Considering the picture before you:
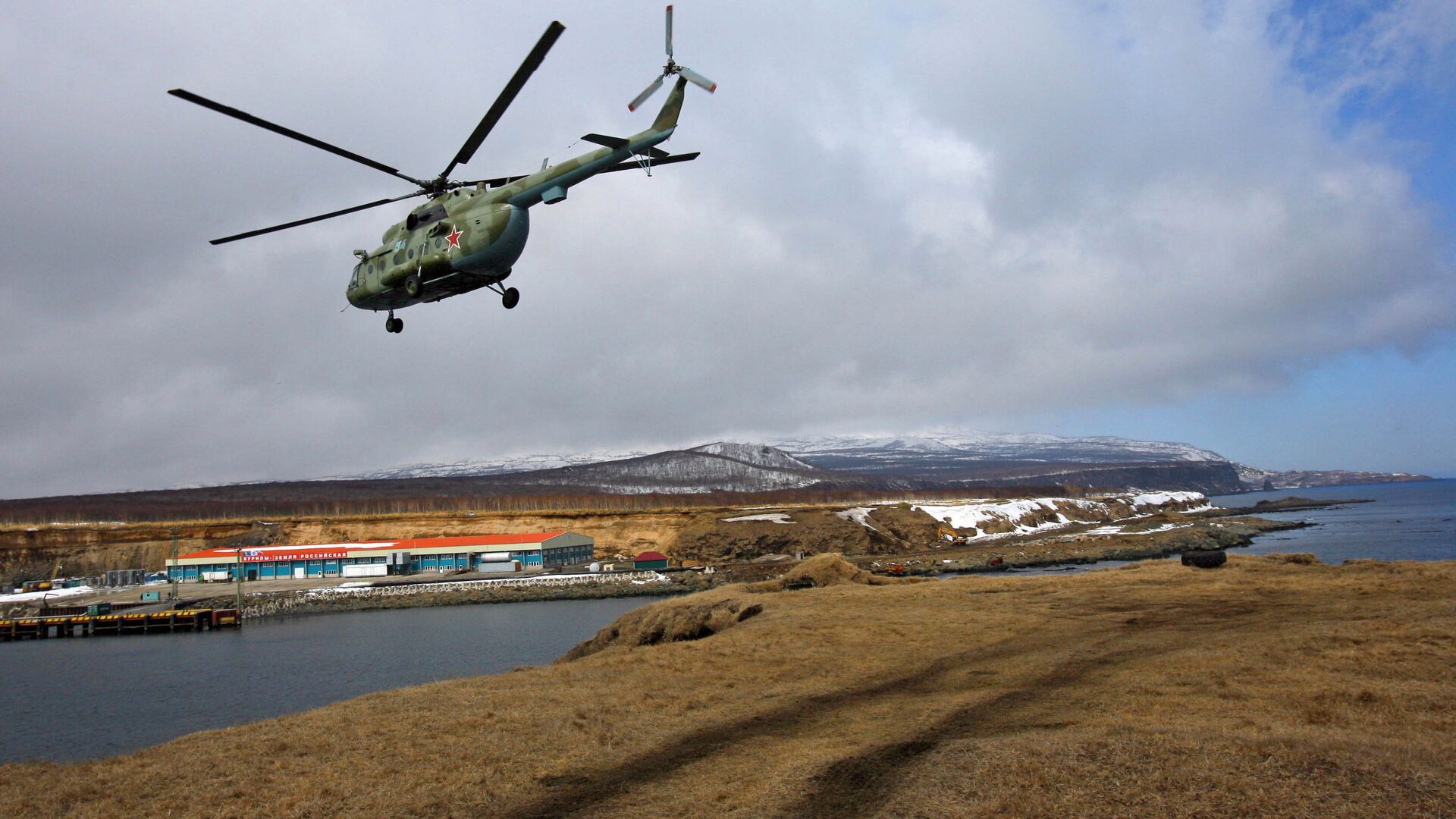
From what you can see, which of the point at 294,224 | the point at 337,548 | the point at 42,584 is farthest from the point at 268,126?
the point at 42,584

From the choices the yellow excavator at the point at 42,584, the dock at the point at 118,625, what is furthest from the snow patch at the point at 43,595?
the dock at the point at 118,625

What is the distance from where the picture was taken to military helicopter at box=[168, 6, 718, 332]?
17203 millimetres

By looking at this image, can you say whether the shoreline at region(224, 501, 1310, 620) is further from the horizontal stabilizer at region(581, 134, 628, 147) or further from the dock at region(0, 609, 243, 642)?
the horizontal stabilizer at region(581, 134, 628, 147)

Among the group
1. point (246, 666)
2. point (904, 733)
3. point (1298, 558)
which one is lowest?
point (246, 666)

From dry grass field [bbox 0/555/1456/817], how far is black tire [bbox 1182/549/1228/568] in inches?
357

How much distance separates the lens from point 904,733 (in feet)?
53.6

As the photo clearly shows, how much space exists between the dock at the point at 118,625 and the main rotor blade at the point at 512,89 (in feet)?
207

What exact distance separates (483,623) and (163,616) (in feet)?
→ 86.8

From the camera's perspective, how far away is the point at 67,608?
73125 millimetres

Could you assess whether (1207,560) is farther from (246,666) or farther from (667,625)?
(246,666)

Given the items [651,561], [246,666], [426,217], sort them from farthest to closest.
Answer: [651,561] → [246,666] → [426,217]

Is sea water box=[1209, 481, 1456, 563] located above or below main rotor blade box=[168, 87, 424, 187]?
below

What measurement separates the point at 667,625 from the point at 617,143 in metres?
19.5

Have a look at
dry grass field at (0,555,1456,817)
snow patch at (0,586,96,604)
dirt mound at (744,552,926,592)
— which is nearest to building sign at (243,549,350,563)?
snow patch at (0,586,96,604)
